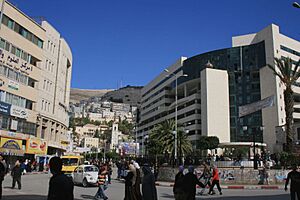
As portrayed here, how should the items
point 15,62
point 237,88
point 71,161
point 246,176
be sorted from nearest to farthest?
1. point 246,176
2. point 71,161
3. point 15,62
4. point 237,88

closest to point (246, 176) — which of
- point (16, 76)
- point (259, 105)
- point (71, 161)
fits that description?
point (259, 105)

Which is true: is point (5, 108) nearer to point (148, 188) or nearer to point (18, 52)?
point (18, 52)

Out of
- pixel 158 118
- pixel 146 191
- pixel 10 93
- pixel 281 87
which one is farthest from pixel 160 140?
pixel 158 118

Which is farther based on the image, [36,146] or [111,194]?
[36,146]

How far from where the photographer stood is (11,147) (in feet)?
134

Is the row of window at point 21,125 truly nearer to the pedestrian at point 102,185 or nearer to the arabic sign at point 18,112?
the arabic sign at point 18,112

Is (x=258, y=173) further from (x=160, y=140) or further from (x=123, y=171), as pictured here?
(x=160, y=140)

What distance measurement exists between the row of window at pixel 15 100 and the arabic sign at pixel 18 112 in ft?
2.09

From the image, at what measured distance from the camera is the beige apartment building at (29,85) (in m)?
40.7

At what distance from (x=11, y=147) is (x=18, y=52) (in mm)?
12562

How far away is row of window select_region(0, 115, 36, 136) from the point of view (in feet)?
131

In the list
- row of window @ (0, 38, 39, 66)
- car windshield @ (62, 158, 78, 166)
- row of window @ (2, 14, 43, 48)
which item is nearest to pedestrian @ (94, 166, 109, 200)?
car windshield @ (62, 158, 78, 166)

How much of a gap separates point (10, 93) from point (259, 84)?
54.1 meters

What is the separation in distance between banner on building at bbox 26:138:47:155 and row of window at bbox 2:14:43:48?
14193 millimetres
